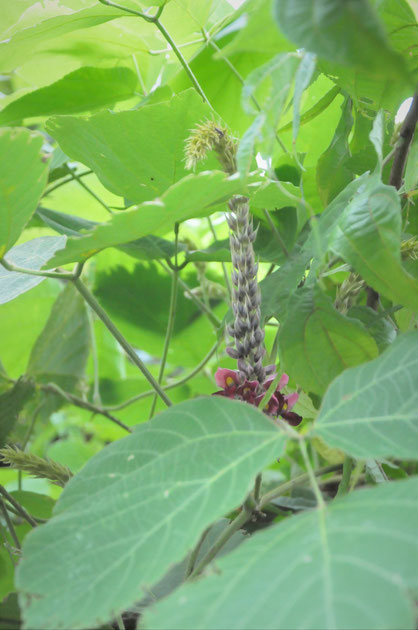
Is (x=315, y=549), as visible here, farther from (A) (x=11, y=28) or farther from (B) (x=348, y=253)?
(A) (x=11, y=28)

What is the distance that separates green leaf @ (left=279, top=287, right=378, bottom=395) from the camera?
1.10 ft

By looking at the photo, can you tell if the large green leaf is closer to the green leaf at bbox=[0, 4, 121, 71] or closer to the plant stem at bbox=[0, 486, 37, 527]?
the plant stem at bbox=[0, 486, 37, 527]

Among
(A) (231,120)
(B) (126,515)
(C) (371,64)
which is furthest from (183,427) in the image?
(A) (231,120)

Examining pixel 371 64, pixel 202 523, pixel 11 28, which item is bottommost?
pixel 202 523

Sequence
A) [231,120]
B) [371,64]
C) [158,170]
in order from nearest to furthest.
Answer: [371,64] → [158,170] → [231,120]

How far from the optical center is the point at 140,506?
0.80 feet

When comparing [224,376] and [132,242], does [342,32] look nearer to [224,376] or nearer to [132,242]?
[224,376]

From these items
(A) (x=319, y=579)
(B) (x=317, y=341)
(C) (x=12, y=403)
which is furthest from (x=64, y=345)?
(A) (x=319, y=579)

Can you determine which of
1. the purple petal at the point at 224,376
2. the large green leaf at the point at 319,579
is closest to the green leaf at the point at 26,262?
the purple petal at the point at 224,376

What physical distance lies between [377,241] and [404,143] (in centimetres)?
17

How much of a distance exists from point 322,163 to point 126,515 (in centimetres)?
32

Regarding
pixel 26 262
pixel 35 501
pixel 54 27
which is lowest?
pixel 35 501

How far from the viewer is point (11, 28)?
51 cm

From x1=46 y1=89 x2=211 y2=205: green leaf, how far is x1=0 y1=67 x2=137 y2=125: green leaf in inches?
6.9
